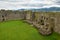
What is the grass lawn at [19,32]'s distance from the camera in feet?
8.10

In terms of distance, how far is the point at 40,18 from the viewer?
2.56 m

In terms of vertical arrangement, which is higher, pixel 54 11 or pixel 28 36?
pixel 54 11

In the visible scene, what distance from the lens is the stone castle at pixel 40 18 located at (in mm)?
2457

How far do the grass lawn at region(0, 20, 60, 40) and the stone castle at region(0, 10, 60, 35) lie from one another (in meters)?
0.07

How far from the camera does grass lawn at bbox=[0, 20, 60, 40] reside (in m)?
2.47

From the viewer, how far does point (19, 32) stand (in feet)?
8.35

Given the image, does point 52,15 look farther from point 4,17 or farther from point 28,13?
point 4,17

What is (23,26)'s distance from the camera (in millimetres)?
2592

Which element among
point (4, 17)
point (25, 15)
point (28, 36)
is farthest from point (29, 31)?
point (4, 17)

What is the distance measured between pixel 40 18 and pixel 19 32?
0.40m

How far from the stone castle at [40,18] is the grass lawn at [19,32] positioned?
7 cm

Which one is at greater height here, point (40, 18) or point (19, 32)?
point (40, 18)

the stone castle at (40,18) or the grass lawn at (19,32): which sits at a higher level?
the stone castle at (40,18)

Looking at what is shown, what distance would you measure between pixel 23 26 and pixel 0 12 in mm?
473
